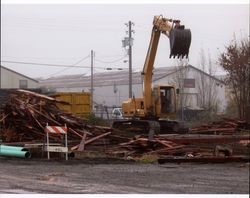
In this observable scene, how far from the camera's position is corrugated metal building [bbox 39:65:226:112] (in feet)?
246

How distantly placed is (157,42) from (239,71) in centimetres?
896

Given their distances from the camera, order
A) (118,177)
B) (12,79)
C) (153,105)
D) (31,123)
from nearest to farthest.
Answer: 1. (118,177)
2. (31,123)
3. (153,105)
4. (12,79)

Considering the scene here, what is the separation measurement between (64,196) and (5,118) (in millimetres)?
11234

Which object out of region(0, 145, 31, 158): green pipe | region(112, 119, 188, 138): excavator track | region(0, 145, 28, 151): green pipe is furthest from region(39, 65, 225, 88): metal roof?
region(0, 145, 31, 158): green pipe

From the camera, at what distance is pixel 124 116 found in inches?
1155

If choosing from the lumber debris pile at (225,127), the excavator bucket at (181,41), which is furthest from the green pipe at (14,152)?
the lumber debris pile at (225,127)

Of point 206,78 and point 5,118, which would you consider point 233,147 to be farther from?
point 206,78

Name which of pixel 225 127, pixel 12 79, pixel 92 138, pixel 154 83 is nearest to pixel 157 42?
pixel 225 127

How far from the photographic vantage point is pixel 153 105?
2827 centimetres

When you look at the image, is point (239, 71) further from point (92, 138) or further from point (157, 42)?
point (92, 138)

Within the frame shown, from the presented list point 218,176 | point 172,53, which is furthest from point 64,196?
point 172,53

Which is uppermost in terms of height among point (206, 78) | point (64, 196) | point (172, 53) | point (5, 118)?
point (206, 78)

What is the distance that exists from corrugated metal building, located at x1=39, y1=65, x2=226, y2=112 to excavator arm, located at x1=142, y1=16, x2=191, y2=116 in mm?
39628

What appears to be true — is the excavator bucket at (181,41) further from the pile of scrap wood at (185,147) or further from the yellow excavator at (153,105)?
the pile of scrap wood at (185,147)
